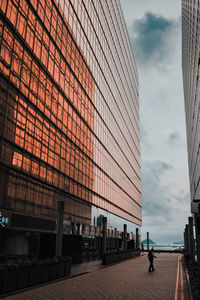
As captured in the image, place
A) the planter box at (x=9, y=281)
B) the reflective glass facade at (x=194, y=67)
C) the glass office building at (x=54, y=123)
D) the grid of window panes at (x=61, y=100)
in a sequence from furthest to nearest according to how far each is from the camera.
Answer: the reflective glass facade at (x=194, y=67) < the grid of window panes at (x=61, y=100) < the glass office building at (x=54, y=123) < the planter box at (x=9, y=281)

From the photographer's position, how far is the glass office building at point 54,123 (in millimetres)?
22000

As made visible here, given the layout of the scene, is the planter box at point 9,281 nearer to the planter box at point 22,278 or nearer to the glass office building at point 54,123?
A: the planter box at point 22,278

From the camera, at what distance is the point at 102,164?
5050 cm

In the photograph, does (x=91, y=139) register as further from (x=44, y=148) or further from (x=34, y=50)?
(x=34, y=50)

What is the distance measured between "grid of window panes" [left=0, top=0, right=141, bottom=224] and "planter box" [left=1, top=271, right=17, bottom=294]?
940cm

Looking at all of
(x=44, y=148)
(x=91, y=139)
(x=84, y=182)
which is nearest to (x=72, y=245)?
(x=84, y=182)

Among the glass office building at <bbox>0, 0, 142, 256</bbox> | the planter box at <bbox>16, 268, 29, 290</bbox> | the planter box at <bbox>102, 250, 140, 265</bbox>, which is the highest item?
the glass office building at <bbox>0, 0, 142, 256</bbox>

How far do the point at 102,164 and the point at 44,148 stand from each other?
77.7 ft

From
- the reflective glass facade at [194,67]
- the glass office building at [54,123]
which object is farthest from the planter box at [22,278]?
the reflective glass facade at [194,67]

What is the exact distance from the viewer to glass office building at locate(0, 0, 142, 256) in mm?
22000

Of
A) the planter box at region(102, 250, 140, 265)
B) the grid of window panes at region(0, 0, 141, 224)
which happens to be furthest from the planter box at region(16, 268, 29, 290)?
the planter box at region(102, 250, 140, 265)

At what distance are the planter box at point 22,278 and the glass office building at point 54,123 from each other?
6695 mm

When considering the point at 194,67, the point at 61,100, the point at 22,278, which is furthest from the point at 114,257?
the point at 194,67

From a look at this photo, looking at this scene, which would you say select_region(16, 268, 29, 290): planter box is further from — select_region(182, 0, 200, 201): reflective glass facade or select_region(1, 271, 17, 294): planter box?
select_region(182, 0, 200, 201): reflective glass facade
